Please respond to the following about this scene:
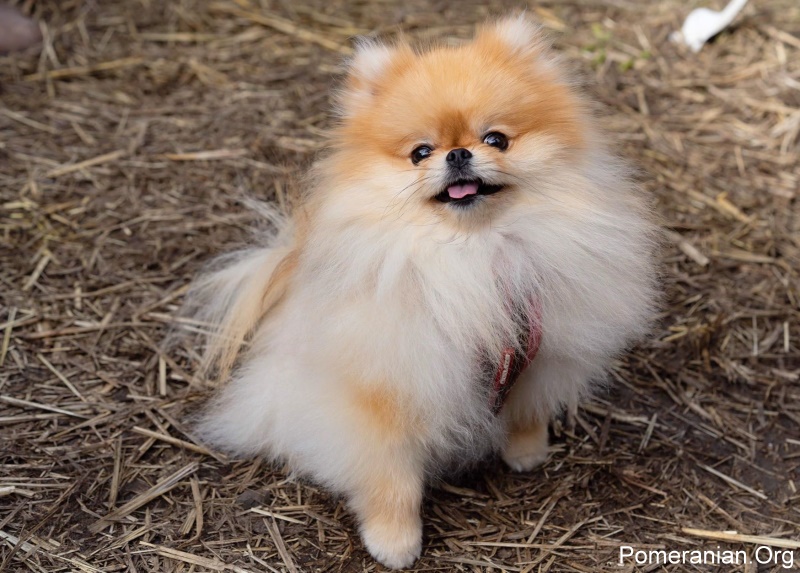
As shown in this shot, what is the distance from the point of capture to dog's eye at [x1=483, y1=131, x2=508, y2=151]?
200cm

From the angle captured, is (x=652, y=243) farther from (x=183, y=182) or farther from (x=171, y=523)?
(x=183, y=182)

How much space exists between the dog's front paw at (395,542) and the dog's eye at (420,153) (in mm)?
1007

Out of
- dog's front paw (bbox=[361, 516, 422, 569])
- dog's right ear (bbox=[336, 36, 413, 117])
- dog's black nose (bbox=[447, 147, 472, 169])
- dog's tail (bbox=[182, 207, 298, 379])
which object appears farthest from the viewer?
dog's tail (bbox=[182, 207, 298, 379])

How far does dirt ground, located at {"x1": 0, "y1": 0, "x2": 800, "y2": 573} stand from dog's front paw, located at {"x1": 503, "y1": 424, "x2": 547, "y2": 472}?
41 millimetres

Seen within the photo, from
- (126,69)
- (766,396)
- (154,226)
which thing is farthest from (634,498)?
(126,69)

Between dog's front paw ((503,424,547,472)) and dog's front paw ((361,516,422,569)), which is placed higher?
dog's front paw ((503,424,547,472))

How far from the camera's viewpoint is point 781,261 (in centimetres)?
340

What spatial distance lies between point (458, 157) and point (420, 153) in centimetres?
13

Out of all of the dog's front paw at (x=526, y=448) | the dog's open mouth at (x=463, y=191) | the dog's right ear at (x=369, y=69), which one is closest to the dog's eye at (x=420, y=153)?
the dog's open mouth at (x=463, y=191)

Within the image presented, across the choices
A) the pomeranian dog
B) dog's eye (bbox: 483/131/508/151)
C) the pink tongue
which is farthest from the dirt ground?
the pink tongue

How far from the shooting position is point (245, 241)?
3289mm

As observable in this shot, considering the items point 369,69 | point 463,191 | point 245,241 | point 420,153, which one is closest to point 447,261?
point 463,191

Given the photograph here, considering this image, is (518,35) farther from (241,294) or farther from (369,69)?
(241,294)

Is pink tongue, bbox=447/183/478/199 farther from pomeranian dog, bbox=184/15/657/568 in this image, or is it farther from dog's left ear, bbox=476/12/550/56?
dog's left ear, bbox=476/12/550/56
